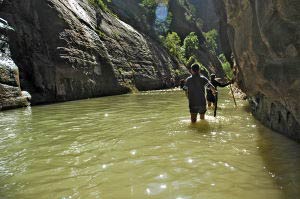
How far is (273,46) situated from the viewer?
5258 mm

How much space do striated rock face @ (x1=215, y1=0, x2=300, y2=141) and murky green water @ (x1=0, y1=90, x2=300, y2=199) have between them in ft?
3.39

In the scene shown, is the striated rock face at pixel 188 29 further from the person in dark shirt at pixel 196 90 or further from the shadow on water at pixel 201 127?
the shadow on water at pixel 201 127

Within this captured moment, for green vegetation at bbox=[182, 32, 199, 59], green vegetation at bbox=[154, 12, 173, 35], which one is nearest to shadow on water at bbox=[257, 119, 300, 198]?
green vegetation at bbox=[182, 32, 199, 59]

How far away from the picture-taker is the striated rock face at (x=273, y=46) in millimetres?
4809

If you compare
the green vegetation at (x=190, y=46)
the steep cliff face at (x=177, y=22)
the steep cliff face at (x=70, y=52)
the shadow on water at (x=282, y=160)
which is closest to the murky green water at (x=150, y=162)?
the shadow on water at (x=282, y=160)

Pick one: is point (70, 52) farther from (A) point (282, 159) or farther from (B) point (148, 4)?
Result: (B) point (148, 4)

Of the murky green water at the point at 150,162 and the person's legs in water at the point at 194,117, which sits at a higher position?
the person's legs in water at the point at 194,117

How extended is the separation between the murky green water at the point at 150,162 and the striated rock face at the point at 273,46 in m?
1.03

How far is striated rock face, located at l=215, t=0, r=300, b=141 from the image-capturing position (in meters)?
4.81

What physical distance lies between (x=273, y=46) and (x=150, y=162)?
2670 millimetres

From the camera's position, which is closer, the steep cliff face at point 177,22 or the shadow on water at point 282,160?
the shadow on water at point 282,160

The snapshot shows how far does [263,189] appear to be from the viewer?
479 centimetres

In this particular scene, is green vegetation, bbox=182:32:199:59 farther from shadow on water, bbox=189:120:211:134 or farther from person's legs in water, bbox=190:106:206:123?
shadow on water, bbox=189:120:211:134

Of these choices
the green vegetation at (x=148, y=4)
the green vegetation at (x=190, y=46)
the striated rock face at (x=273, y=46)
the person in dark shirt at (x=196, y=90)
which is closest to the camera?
the striated rock face at (x=273, y=46)
